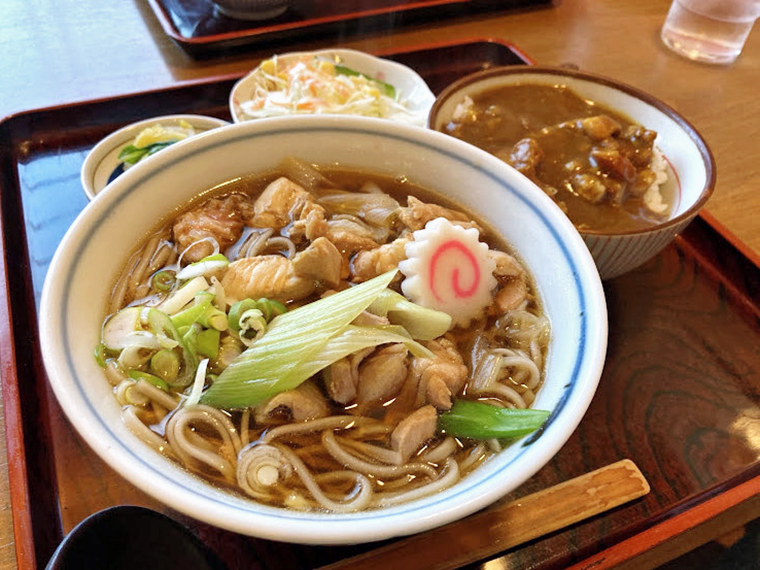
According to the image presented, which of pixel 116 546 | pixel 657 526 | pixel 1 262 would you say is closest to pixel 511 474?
pixel 657 526

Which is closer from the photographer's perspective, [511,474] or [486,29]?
[511,474]

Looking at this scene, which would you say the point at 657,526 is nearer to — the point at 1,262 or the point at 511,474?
the point at 511,474

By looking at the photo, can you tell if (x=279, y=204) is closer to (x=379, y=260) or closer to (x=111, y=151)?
(x=379, y=260)

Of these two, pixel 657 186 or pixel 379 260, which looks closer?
pixel 379 260

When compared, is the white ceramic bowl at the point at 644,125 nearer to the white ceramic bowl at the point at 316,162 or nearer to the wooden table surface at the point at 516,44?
the white ceramic bowl at the point at 316,162

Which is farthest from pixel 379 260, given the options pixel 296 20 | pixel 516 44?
pixel 516 44

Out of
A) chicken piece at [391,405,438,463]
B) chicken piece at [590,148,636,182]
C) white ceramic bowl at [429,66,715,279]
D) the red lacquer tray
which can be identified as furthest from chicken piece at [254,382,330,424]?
the red lacquer tray
